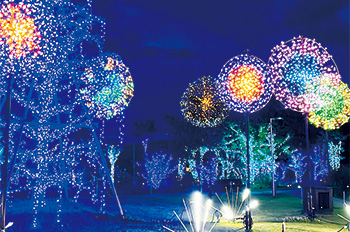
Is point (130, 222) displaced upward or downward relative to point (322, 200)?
downward

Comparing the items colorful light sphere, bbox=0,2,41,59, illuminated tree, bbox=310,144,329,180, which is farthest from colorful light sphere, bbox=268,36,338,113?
illuminated tree, bbox=310,144,329,180

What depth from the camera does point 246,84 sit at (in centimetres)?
1247

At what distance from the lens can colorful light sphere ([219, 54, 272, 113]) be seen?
41.0 feet

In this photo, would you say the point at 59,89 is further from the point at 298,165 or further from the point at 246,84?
the point at 298,165

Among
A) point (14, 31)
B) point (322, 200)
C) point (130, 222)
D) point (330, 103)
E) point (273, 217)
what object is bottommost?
point (273, 217)

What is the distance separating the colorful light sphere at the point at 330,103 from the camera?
1408 cm

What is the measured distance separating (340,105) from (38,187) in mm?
11980

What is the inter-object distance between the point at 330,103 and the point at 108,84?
871cm

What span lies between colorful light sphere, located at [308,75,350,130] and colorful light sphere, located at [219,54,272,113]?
227 centimetres

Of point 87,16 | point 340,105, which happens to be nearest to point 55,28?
point 87,16

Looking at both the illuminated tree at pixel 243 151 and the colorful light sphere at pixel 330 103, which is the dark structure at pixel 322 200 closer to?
the colorful light sphere at pixel 330 103

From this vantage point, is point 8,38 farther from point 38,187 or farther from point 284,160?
point 284,160

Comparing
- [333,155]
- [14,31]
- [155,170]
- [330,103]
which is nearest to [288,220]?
[330,103]

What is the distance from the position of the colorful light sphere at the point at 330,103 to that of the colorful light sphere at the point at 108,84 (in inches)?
254
